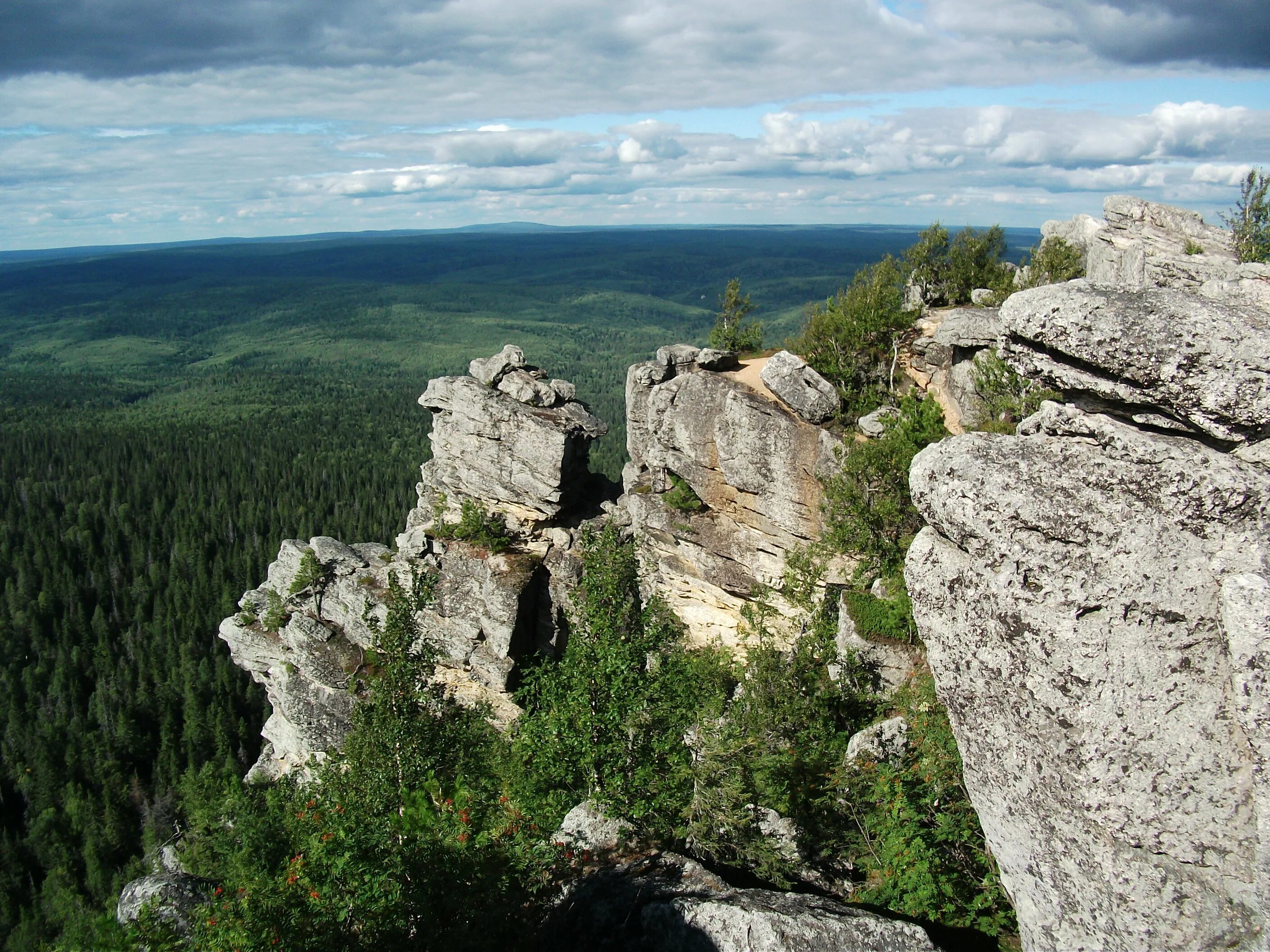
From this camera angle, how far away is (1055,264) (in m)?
33.6

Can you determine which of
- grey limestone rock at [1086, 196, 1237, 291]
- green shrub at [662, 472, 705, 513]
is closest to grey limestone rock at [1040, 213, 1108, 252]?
grey limestone rock at [1086, 196, 1237, 291]

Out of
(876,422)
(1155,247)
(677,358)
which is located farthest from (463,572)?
(1155,247)

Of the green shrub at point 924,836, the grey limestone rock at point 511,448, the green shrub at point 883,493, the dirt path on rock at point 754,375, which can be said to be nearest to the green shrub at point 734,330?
the dirt path on rock at point 754,375

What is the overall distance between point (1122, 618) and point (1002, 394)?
590 inches

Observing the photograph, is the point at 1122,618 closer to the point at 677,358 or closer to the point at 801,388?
the point at 801,388

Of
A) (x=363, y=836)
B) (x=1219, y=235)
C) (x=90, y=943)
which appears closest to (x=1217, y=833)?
(x=363, y=836)

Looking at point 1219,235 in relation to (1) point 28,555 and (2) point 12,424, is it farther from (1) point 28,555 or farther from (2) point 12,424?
(2) point 12,424

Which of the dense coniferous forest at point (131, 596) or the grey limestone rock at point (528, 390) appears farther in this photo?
the dense coniferous forest at point (131, 596)

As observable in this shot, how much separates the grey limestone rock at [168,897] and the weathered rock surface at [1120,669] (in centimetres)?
1563

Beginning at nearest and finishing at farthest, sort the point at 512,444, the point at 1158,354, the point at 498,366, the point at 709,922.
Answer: the point at 1158,354, the point at 709,922, the point at 512,444, the point at 498,366

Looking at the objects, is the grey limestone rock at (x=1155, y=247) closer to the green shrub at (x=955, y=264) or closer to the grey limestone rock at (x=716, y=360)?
the green shrub at (x=955, y=264)

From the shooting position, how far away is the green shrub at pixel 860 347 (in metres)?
29.5

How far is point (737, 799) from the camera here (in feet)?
56.6

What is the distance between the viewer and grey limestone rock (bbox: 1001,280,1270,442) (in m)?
11.0
